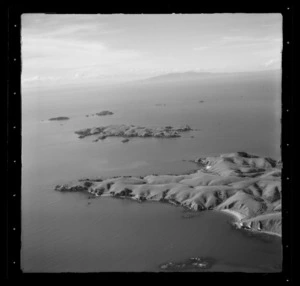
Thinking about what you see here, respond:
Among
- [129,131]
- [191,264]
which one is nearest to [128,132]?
[129,131]

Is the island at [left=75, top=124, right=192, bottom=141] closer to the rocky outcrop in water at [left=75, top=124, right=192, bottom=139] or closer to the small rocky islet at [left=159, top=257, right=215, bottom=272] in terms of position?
the rocky outcrop in water at [left=75, top=124, right=192, bottom=139]

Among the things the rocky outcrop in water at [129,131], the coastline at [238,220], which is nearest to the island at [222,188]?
the coastline at [238,220]

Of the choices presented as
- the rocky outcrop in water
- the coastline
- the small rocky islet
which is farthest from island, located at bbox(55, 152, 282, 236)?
the rocky outcrop in water

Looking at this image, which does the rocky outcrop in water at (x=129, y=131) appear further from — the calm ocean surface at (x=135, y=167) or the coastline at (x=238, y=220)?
the coastline at (x=238, y=220)

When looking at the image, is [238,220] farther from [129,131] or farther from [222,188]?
[129,131]
